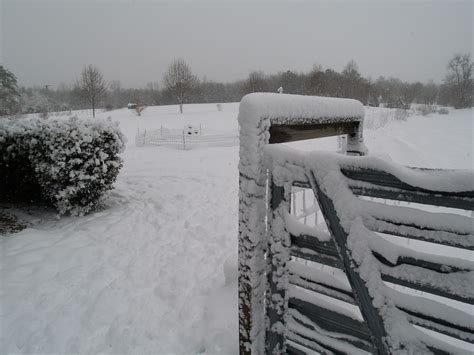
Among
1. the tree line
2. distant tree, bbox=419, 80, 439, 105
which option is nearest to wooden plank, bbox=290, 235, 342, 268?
the tree line

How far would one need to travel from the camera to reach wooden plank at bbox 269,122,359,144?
1.78 metres

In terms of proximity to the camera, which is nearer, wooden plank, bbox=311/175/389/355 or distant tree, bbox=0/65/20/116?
wooden plank, bbox=311/175/389/355

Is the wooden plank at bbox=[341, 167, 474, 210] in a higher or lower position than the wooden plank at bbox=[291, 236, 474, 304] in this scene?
higher

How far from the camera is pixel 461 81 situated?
5153 centimetres

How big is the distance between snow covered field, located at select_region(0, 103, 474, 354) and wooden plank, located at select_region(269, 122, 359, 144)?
0.52 meters

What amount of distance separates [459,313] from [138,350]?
2305 mm

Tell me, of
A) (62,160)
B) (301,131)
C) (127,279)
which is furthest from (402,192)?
(62,160)

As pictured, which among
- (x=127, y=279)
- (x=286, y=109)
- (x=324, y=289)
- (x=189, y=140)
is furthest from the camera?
(x=189, y=140)

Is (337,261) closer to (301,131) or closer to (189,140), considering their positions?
(301,131)

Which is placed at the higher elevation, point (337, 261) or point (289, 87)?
point (289, 87)

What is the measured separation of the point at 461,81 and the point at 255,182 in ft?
225

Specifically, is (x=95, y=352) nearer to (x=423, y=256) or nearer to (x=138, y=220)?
(x=423, y=256)

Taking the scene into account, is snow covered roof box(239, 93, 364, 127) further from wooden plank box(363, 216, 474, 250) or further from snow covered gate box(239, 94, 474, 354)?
wooden plank box(363, 216, 474, 250)

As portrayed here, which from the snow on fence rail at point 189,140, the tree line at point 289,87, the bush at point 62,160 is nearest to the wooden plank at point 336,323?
the bush at point 62,160
